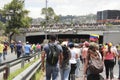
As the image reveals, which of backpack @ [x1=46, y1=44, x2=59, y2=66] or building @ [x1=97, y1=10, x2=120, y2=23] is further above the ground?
backpack @ [x1=46, y1=44, x2=59, y2=66]

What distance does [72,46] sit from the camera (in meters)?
17.8

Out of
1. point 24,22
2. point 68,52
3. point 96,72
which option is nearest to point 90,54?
point 96,72

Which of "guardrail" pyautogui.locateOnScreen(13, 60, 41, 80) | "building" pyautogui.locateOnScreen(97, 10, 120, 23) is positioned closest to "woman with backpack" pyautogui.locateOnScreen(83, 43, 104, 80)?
"guardrail" pyautogui.locateOnScreen(13, 60, 41, 80)

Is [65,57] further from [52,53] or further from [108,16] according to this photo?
[108,16]

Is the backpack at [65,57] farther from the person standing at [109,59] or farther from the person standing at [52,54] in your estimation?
the person standing at [109,59]

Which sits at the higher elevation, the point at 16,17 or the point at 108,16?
the point at 16,17

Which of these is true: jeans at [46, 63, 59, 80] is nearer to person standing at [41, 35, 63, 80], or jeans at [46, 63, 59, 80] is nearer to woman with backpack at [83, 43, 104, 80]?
person standing at [41, 35, 63, 80]

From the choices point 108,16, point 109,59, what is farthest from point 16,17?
point 108,16

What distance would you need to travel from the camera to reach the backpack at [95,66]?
11922 millimetres

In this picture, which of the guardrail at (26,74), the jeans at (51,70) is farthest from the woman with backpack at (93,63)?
the jeans at (51,70)

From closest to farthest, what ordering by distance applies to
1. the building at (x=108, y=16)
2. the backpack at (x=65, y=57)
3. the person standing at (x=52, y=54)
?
the person standing at (x=52, y=54) < the backpack at (x=65, y=57) < the building at (x=108, y=16)

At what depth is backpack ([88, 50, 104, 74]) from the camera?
1192 cm

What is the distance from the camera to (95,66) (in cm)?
1195

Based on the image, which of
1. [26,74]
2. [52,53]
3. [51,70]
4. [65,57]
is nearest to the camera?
[26,74]
